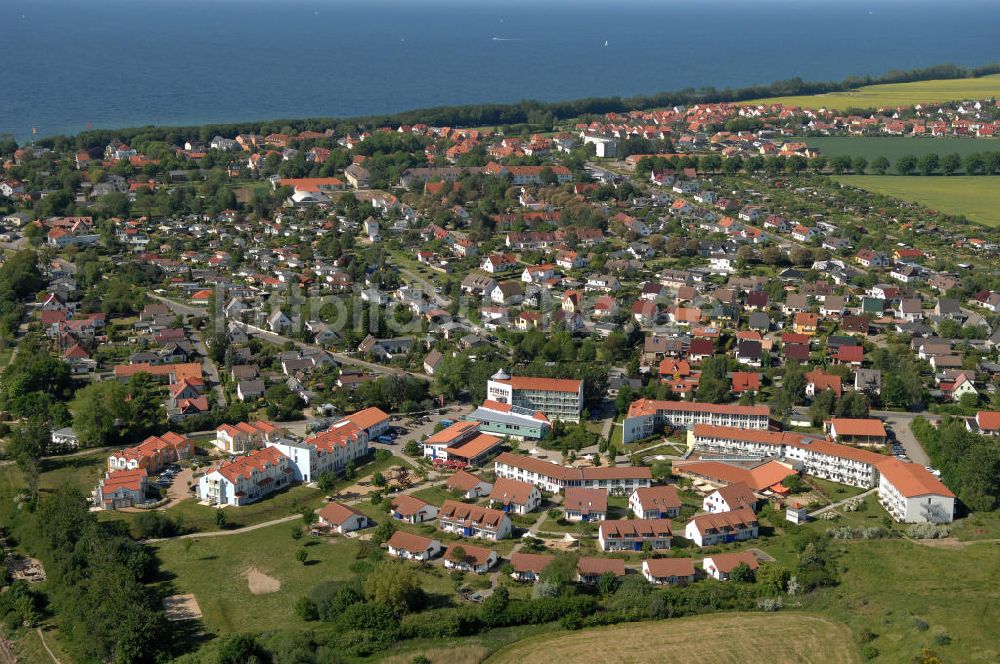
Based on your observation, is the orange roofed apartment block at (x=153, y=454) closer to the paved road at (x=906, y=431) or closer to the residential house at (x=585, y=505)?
the residential house at (x=585, y=505)

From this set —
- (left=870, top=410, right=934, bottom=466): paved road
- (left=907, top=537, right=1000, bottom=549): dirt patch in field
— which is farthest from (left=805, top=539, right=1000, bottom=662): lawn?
(left=870, top=410, right=934, bottom=466): paved road

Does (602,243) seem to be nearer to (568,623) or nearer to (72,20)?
(568,623)

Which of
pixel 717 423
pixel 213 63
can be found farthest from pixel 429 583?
pixel 213 63

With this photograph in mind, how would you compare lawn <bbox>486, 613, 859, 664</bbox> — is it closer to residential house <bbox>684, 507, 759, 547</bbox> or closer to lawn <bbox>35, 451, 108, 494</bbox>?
residential house <bbox>684, 507, 759, 547</bbox>

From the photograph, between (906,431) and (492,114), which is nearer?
(906,431)

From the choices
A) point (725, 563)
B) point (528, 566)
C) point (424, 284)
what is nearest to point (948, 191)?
point (424, 284)

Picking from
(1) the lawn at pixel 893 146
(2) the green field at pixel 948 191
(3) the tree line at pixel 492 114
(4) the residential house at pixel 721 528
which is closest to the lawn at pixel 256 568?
(4) the residential house at pixel 721 528

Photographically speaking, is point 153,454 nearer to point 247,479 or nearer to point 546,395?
point 247,479
